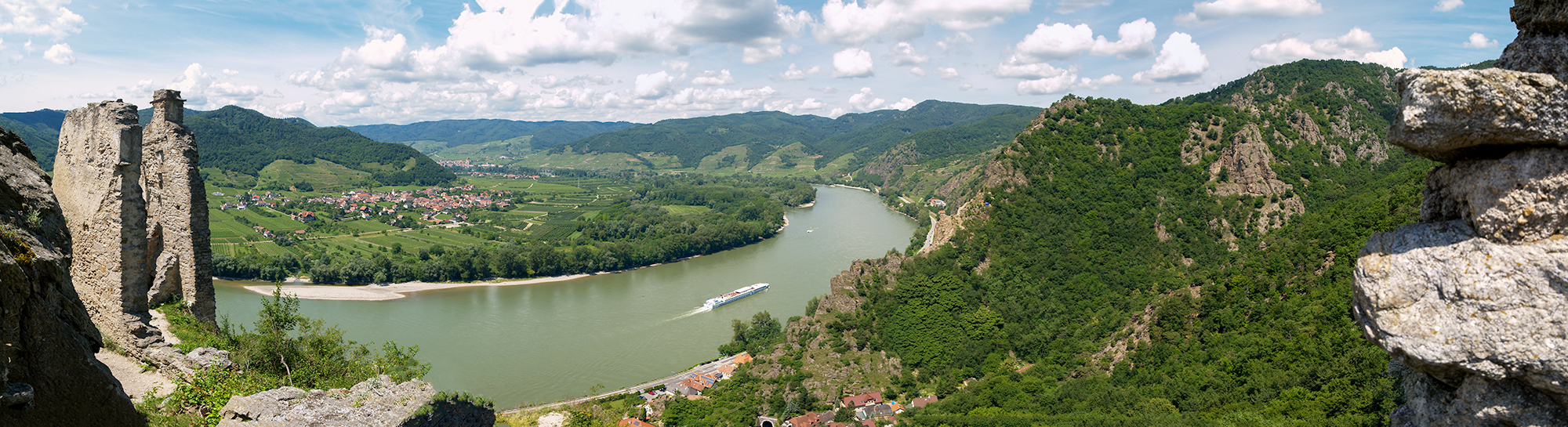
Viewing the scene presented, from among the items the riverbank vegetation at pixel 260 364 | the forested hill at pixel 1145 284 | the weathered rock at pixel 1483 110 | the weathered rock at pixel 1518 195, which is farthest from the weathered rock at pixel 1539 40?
the riverbank vegetation at pixel 260 364

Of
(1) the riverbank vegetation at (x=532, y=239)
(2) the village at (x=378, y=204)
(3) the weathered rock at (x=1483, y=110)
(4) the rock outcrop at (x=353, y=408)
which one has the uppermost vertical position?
(3) the weathered rock at (x=1483, y=110)

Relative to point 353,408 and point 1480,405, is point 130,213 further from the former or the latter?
point 1480,405

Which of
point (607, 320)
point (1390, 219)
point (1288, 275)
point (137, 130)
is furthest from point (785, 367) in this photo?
point (137, 130)

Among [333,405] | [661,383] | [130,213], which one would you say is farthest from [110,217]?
[661,383]

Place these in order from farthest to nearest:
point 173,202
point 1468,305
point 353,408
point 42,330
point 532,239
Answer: point 532,239 < point 173,202 < point 353,408 < point 42,330 < point 1468,305

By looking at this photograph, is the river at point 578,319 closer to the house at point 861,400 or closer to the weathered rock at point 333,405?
the house at point 861,400
